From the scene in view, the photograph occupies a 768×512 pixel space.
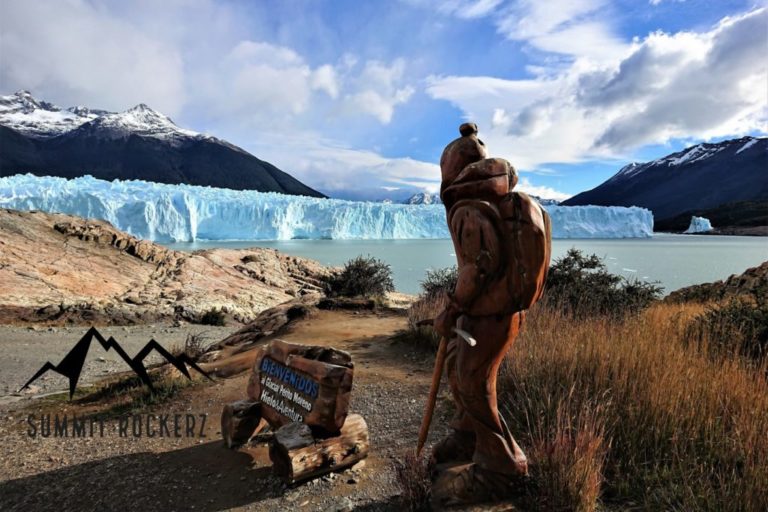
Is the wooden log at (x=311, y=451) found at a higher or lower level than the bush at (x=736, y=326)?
lower

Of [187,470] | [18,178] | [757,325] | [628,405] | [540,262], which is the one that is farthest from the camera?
[18,178]

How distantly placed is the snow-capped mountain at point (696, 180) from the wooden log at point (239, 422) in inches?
5349

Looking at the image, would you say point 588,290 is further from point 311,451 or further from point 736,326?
point 311,451

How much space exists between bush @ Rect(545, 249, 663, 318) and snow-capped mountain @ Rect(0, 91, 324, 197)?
110 m

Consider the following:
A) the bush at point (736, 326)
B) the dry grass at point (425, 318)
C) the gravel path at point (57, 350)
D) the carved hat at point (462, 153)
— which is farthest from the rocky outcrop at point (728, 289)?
the gravel path at point (57, 350)

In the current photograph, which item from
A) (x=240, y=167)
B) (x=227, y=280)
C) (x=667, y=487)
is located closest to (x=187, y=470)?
(x=667, y=487)

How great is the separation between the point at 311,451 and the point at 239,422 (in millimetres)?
968

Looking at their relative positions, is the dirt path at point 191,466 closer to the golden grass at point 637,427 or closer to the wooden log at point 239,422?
the wooden log at point 239,422

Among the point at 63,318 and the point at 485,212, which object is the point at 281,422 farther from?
the point at 63,318

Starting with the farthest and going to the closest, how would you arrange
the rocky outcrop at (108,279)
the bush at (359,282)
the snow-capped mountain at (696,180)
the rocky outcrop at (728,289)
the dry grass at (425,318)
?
the snow-capped mountain at (696,180) → the bush at (359,282) → the rocky outcrop at (108,279) → the rocky outcrop at (728,289) → the dry grass at (425,318)

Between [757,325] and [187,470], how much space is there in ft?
20.4

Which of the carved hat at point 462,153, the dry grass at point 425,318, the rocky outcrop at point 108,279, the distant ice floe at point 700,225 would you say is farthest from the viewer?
the distant ice floe at point 700,225

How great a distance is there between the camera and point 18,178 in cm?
4084

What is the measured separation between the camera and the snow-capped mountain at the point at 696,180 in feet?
399
